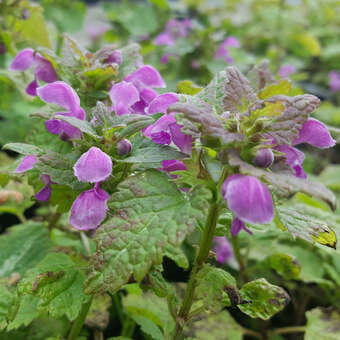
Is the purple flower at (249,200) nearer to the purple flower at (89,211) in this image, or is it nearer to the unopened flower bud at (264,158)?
the unopened flower bud at (264,158)

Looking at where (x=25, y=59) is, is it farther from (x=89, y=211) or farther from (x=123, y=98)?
(x=89, y=211)

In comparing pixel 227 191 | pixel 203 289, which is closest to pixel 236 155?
pixel 227 191

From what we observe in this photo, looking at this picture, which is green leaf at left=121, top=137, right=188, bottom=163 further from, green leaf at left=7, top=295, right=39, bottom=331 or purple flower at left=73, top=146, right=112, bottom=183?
green leaf at left=7, top=295, right=39, bottom=331

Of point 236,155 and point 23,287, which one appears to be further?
point 23,287

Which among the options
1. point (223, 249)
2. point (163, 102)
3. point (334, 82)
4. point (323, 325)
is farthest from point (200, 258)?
point (334, 82)

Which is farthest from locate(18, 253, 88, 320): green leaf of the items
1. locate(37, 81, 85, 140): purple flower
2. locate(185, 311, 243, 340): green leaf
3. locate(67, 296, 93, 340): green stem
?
locate(185, 311, 243, 340): green leaf

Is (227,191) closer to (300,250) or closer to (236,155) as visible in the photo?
(236,155)
